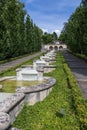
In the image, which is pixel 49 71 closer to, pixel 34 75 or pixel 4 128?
pixel 34 75

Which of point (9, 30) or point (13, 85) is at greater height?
point (9, 30)

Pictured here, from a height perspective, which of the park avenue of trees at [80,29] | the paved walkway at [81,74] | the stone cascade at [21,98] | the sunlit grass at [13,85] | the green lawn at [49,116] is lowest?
the paved walkway at [81,74]

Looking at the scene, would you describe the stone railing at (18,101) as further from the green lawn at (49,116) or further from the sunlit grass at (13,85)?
the sunlit grass at (13,85)

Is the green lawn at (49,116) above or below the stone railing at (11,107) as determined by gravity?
below

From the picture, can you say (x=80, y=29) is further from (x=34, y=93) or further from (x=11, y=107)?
(x=11, y=107)

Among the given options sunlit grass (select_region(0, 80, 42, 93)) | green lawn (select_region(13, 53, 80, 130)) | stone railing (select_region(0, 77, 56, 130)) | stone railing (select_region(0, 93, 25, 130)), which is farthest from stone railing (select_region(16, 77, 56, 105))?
sunlit grass (select_region(0, 80, 42, 93))

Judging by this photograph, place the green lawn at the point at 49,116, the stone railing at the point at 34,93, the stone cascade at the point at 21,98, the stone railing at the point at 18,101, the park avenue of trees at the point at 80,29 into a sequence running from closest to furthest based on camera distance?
the stone railing at the point at 18,101 < the stone cascade at the point at 21,98 < the green lawn at the point at 49,116 < the stone railing at the point at 34,93 < the park avenue of trees at the point at 80,29

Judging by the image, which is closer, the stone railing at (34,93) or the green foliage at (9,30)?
the stone railing at (34,93)

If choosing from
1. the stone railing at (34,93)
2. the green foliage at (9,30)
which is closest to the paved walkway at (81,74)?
the stone railing at (34,93)

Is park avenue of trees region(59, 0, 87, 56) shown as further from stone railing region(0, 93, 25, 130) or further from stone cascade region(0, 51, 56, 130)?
stone railing region(0, 93, 25, 130)

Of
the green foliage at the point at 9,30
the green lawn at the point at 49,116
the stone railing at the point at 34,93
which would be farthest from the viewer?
the green foliage at the point at 9,30

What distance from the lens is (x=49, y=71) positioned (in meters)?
19.0

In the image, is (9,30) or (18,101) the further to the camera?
(9,30)

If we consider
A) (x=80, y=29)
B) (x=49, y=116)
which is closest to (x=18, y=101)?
(x=49, y=116)
